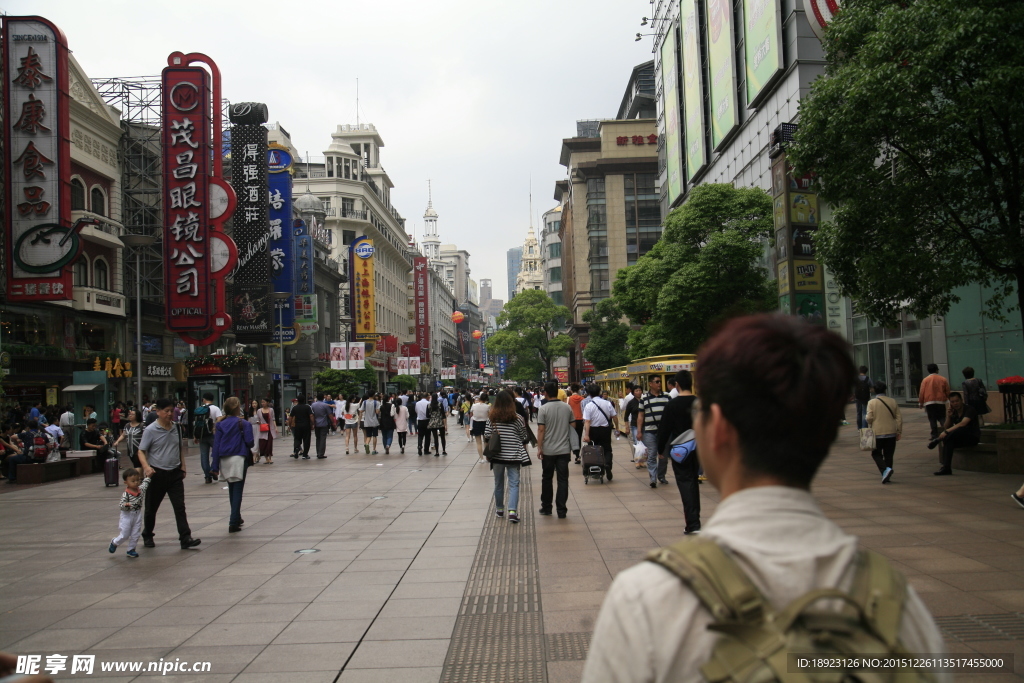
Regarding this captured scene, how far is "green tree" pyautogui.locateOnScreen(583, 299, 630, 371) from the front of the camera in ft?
191

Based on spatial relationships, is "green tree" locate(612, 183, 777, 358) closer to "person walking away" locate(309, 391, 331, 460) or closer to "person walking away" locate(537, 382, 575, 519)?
"person walking away" locate(309, 391, 331, 460)

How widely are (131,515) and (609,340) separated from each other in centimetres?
5099

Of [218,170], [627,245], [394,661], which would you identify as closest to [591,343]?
[627,245]

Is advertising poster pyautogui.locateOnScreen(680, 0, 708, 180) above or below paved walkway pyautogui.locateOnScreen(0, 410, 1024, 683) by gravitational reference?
above

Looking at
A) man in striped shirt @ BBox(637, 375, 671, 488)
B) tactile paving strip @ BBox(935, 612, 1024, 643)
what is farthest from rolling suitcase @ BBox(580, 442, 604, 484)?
tactile paving strip @ BBox(935, 612, 1024, 643)

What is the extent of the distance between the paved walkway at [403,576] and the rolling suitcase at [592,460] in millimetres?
560

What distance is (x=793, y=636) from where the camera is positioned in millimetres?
1341

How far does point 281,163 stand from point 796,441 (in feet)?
155

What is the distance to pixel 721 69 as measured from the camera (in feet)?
130

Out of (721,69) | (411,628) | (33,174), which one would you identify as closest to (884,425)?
(411,628)

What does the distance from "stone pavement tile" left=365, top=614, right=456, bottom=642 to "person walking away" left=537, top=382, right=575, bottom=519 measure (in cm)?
469

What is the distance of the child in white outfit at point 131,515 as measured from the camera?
8.86 meters

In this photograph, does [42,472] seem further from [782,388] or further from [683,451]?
[782,388]

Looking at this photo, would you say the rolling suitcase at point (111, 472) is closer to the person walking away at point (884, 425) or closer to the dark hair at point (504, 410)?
the dark hair at point (504, 410)
